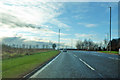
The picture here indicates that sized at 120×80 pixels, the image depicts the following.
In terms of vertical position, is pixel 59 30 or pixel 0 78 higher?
pixel 59 30

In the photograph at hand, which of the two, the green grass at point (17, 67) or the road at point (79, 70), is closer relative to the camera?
the green grass at point (17, 67)

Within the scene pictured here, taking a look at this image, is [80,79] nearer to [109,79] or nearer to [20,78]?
[109,79]

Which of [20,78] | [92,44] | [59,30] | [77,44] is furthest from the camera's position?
[77,44]

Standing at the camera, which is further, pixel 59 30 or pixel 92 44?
pixel 92 44

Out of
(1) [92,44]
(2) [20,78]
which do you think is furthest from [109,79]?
(1) [92,44]

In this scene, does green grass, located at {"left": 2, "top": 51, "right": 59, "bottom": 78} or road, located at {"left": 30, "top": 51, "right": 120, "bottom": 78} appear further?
road, located at {"left": 30, "top": 51, "right": 120, "bottom": 78}

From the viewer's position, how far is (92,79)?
6629 millimetres

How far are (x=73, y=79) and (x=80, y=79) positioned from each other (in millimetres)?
351

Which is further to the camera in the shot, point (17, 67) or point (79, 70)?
point (17, 67)

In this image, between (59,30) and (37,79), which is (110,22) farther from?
(37,79)

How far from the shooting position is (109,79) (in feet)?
21.7

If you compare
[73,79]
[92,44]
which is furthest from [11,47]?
[92,44]

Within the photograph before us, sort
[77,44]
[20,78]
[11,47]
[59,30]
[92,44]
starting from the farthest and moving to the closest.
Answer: [77,44] < [92,44] < [59,30] < [11,47] < [20,78]

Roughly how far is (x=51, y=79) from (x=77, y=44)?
382 feet
